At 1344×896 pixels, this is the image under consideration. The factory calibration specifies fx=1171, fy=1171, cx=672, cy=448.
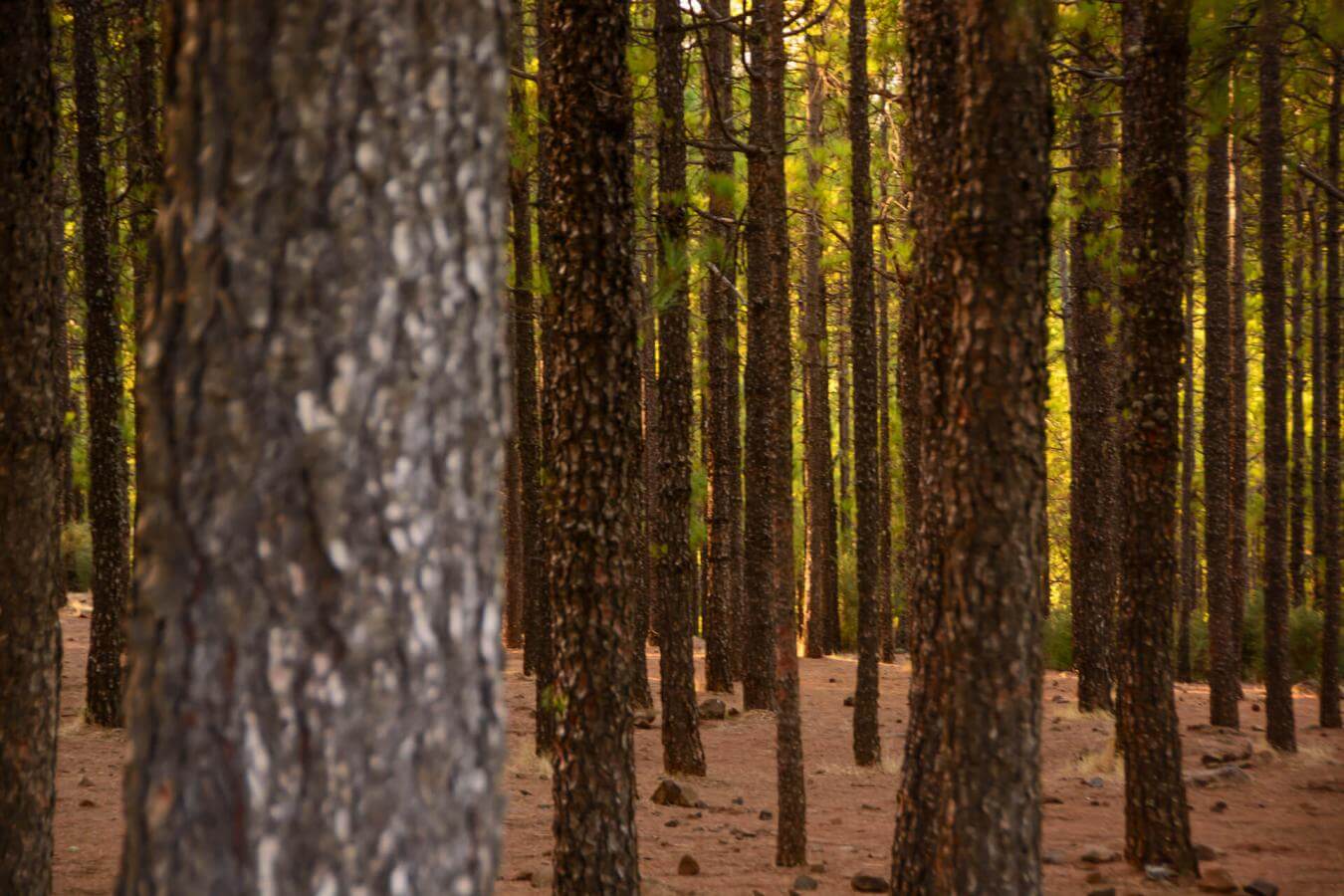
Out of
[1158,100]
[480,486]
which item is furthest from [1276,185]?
[480,486]

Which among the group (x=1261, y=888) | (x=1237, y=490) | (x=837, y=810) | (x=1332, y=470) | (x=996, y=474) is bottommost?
(x=837, y=810)

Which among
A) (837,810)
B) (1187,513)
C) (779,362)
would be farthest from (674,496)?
(1187,513)

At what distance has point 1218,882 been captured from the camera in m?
6.84

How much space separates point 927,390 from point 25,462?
12.0ft

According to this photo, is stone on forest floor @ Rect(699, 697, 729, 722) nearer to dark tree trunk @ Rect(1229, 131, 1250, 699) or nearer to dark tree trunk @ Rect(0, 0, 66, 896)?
dark tree trunk @ Rect(1229, 131, 1250, 699)

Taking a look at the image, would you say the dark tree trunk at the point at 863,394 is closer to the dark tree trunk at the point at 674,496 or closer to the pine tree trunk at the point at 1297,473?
the dark tree trunk at the point at 674,496

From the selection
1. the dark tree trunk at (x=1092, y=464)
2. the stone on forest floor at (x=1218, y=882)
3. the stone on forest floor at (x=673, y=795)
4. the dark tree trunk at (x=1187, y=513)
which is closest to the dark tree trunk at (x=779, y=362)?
the stone on forest floor at (x=673, y=795)

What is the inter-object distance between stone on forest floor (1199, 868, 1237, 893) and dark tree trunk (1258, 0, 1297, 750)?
4693 millimetres

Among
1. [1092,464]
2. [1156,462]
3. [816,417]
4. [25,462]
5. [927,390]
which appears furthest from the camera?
[816,417]

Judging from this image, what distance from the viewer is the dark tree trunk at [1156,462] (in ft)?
22.9

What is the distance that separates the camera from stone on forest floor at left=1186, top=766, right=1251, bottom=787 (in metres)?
10.1

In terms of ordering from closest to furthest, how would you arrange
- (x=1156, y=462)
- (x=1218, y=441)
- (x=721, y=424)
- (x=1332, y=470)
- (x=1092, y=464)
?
(x=1156, y=462) < (x=1332, y=470) < (x=1218, y=441) < (x=1092, y=464) < (x=721, y=424)

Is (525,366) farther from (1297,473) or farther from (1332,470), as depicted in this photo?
(1297,473)

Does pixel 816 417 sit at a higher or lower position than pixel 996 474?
higher
